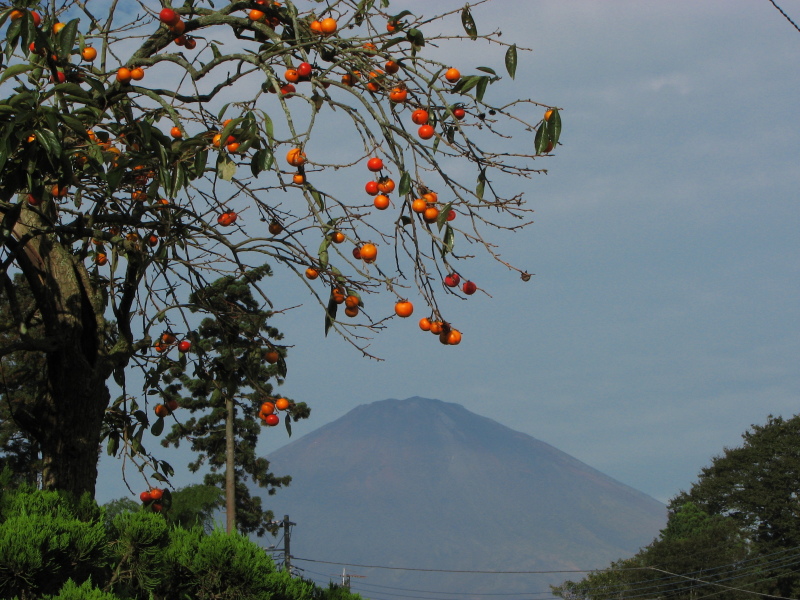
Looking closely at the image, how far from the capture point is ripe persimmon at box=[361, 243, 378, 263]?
4117 mm

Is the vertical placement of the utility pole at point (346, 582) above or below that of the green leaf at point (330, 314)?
below

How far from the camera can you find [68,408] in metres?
5.70

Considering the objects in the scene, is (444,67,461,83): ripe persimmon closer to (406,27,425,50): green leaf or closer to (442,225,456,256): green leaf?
(406,27,425,50): green leaf

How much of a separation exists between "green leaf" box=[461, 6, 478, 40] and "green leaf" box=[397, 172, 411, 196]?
3.77 ft

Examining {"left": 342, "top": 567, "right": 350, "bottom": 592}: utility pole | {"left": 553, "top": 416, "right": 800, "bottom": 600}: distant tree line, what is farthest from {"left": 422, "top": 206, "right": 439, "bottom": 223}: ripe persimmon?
{"left": 553, "top": 416, "right": 800, "bottom": 600}: distant tree line

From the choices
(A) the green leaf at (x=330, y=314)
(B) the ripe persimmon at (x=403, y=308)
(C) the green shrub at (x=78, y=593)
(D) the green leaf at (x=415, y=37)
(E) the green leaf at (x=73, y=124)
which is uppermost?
(D) the green leaf at (x=415, y=37)

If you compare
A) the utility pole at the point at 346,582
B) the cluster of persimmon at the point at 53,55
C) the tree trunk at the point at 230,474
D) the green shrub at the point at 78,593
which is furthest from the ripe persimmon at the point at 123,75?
the tree trunk at the point at 230,474

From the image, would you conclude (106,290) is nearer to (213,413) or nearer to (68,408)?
(68,408)

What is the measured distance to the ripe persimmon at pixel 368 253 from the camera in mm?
4117

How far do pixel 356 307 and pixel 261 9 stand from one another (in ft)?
6.87

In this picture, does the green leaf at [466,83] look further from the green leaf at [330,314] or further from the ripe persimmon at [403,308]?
the green leaf at [330,314]

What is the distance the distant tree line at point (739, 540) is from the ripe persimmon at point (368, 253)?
46636 mm

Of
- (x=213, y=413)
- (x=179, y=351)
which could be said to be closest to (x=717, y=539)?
(x=213, y=413)

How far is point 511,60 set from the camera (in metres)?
4.08
